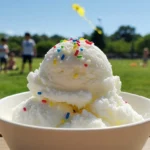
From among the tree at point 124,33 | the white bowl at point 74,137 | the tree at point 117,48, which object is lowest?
the tree at point 117,48

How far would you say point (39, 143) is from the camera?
2.66 feet

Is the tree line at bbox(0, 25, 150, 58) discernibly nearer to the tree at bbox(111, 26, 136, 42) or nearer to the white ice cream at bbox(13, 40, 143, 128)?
the tree at bbox(111, 26, 136, 42)

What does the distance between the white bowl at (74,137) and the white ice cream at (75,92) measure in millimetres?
101

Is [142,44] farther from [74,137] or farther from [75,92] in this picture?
[74,137]

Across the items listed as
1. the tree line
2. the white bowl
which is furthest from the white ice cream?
the tree line

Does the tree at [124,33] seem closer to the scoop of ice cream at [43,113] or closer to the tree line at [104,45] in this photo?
the tree line at [104,45]

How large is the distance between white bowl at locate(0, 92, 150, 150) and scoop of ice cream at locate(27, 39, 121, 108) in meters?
0.19

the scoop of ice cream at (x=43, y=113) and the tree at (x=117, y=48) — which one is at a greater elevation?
the scoop of ice cream at (x=43, y=113)

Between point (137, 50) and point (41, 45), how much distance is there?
14297mm

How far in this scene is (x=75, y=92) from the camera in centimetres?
100

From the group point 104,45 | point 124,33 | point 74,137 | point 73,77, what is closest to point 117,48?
point 104,45

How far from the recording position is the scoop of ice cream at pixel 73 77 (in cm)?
99

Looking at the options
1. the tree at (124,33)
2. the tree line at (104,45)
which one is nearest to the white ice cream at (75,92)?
the tree line at (104,45)

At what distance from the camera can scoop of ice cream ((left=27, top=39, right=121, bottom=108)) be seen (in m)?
0.99
